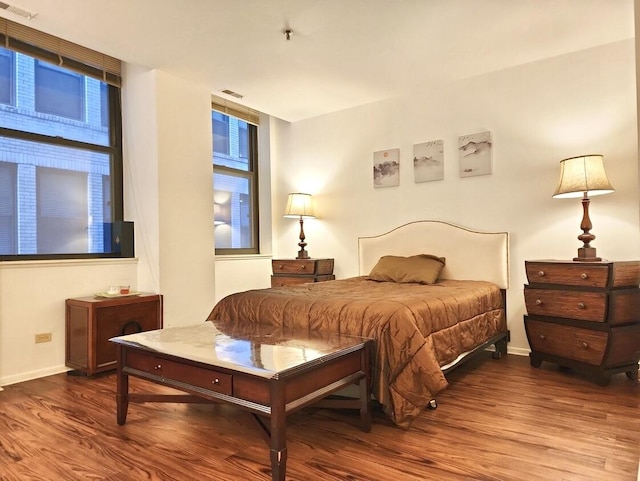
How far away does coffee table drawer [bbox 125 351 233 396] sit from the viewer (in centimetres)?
180

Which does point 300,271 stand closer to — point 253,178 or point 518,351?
point 253,178

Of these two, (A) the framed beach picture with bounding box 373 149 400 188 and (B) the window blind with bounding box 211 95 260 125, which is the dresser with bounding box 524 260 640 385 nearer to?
(A) the framed beach picture with bounding box 373 149 400 188

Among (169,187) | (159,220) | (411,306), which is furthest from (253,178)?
(411,306)

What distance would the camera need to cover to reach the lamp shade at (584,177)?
305cm

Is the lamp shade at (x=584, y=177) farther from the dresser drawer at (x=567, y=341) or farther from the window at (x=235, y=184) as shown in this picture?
the window at (x=235, y=184)

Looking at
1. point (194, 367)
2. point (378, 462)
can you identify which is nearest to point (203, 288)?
point (194, 367)

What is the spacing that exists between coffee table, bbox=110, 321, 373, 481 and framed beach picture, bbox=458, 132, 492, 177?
2390mm

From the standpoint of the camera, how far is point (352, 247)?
4.74m

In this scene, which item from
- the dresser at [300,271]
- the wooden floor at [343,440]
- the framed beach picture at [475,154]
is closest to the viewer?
the wooden floor at [343,440]

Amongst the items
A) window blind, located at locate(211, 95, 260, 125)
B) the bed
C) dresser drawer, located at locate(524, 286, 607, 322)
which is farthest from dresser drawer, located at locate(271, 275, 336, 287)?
dresser drawer, located at locate(524, 286, 607, 322)

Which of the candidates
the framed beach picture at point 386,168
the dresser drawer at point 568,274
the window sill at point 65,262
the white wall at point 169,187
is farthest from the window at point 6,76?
the dresser drawer at point 568,274

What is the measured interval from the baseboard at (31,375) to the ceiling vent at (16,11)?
2.43 meters

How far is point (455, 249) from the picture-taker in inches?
156

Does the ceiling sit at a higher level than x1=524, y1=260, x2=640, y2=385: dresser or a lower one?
higher
